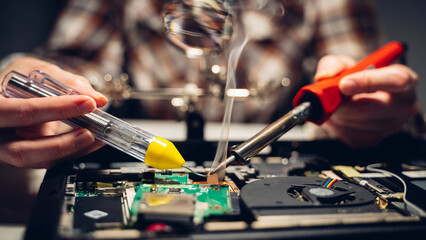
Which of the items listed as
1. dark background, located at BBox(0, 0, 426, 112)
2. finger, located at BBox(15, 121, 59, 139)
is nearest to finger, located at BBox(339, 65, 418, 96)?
finger, located at BBox(15, 121, 59, 139)

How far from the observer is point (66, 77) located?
47cm

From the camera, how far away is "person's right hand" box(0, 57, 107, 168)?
38 centimetres

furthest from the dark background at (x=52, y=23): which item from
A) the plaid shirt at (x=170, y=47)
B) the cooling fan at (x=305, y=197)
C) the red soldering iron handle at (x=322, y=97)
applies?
the cooling fan at (x=305, y=197)

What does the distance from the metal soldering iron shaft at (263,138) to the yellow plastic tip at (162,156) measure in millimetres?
47

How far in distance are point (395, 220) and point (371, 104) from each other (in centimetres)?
37

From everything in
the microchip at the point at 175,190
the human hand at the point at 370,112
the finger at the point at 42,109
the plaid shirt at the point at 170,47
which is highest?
the plaid shirt at the point at 170,47

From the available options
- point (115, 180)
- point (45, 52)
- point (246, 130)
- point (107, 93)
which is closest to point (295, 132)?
point (246, 130)

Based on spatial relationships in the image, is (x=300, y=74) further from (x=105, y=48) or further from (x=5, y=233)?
(x=5, y=233)

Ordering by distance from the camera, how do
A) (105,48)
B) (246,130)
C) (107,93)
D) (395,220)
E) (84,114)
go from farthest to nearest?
(105,48), (246,130), (107,93), (84,114), (395,220)

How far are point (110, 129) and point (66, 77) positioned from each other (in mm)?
134

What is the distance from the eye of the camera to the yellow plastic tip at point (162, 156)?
36cm

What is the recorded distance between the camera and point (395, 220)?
11.1 inches

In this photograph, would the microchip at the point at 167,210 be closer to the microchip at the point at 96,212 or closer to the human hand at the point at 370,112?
the microchip at the point at 96,212

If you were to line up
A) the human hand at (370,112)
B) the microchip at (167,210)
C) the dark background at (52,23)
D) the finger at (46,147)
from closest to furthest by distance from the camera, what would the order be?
1. the microchip at (167,210)
2. the finger at (46,147)
3. the human hand at (370,112)
4. the dark background at (52,23)
